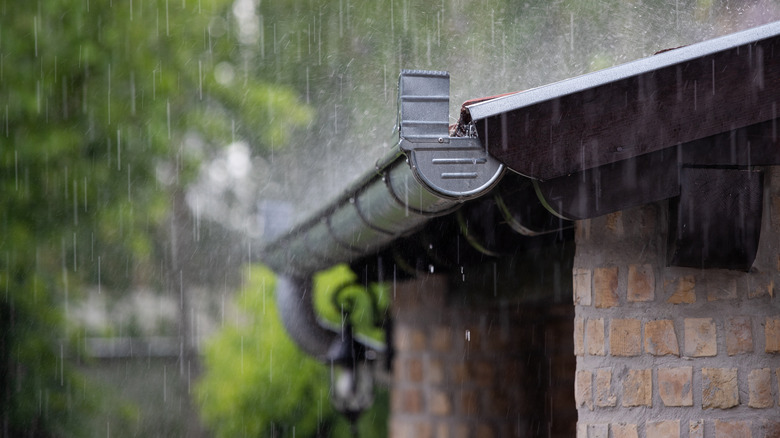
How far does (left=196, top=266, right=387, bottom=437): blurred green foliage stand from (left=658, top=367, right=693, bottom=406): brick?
4527mm

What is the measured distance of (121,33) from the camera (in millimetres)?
5430

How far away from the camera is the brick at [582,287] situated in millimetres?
1540

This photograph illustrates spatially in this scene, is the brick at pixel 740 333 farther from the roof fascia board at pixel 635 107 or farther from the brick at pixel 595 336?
the roof fascia board at pixel 635 107

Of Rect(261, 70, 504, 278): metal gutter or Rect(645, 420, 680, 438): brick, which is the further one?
Rect(645, 420, 680, 438): brick

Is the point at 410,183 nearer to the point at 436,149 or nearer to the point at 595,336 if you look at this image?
the point at 436,149

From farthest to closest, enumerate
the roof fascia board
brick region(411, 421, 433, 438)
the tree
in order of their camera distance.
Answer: the tree → brick region(411, 421, 433, 438) → the roof fascia board

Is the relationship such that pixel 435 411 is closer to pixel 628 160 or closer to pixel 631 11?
pixel 628 160

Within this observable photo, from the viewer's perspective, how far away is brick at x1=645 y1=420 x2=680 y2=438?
4.91 feet

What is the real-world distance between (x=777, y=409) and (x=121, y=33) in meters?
5.04

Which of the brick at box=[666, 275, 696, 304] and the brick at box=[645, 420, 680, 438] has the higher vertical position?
the brick at box=[666, 275, 696, 304]

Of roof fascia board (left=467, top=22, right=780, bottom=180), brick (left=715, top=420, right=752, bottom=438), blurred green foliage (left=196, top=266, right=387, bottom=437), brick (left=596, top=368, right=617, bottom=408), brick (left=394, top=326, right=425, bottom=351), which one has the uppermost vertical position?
roof fascia board (left=467, top=22, right=780, bottom=180)

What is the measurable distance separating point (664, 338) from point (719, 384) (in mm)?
138

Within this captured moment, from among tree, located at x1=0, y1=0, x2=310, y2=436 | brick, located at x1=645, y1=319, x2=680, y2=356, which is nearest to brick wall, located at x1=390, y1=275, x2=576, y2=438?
brick, located at x1=645, y1=319, x2=680, y2=356

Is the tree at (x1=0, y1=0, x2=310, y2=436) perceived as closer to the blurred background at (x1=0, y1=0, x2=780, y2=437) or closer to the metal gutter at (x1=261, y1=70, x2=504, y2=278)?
the blurred background at (x1=0, y1=0, x2=780, y2=437)
